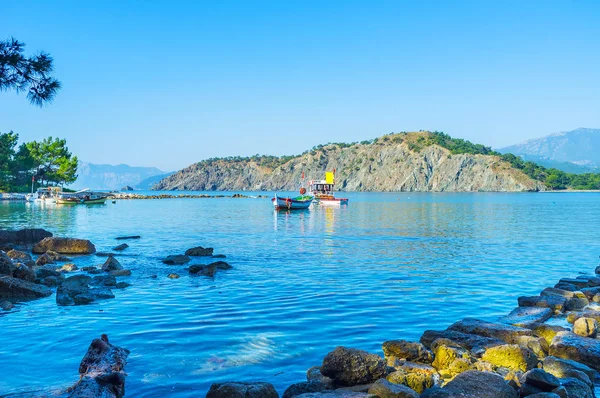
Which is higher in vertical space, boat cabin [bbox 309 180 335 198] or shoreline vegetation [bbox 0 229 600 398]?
boat cabin [bbox 309 180 335 198]

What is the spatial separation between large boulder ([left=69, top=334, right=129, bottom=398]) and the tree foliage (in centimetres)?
12233

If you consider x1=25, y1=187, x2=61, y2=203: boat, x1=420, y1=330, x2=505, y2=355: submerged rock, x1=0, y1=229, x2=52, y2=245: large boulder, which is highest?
x1=25, y1=187, x2=61, y2=203: boat

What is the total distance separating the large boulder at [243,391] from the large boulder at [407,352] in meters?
3.60

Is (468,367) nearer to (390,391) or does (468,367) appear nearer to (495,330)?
(390,391)

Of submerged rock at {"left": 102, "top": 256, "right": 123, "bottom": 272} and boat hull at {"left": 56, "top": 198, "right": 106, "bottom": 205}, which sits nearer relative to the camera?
submerged rock at {"left": 102, "top": 256, "right": 123, "bottom": 272}

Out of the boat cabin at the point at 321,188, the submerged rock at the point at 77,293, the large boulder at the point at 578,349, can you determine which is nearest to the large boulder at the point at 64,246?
the submerged rock at the point at 77,293

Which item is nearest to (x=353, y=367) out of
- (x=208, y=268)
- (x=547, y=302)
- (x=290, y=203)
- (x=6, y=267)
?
(x=547, y=302)

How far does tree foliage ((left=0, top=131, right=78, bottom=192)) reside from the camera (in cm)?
11744

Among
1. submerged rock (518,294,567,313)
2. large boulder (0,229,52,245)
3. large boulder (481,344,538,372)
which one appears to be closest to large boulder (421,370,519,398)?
large boulder (481,344,538,372)

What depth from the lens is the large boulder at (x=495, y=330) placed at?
12.2m

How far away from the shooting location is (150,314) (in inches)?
611

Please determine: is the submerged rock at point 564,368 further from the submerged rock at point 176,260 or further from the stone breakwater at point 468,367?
the submerged rock at point 176,260

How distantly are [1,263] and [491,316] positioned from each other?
18.0 meters

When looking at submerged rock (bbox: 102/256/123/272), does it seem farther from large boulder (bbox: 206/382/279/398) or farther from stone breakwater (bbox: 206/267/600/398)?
large boulder (bbox: 206/382/279/398)
